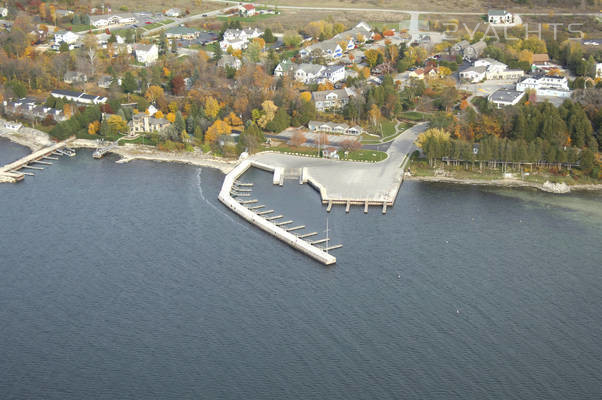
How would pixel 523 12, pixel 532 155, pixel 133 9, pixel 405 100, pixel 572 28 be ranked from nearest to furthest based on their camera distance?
pixel 532 155
pixel 405 100
pixel 572 28
pixel 523 12
pixel 133 9

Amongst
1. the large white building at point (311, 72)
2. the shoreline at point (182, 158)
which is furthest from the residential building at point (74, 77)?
the large white building at point (311, 72)

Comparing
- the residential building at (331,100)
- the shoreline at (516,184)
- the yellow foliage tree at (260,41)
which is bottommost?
the shoreline at (516,184)

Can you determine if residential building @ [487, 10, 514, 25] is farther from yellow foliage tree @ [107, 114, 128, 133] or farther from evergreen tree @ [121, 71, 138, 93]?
yellow foliage tree @ [107, 114, 128, 133]

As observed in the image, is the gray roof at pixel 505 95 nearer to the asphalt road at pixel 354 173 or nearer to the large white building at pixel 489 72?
the large white building at pixel 489 72

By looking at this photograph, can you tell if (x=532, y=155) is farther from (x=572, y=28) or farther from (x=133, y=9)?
(x=133, y=9)

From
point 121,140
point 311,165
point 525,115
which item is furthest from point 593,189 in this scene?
point 121,140

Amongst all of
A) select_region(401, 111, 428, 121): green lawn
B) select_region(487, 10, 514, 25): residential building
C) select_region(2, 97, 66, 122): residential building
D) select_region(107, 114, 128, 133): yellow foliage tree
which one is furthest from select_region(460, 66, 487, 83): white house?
select_region(2, 97, 66, 122): residential building
